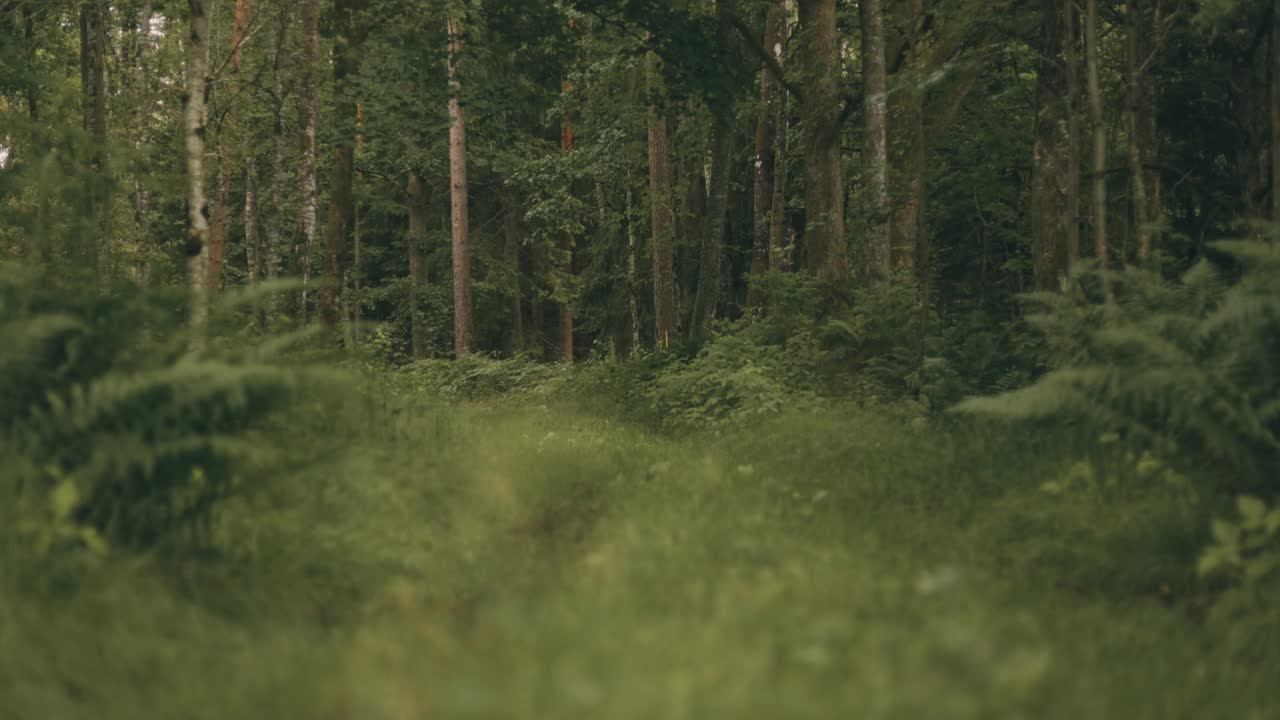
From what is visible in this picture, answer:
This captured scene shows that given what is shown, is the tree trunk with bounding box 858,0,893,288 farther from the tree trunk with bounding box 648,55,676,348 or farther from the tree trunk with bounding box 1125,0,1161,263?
the tree trunk with bounding box 648,55,676,348

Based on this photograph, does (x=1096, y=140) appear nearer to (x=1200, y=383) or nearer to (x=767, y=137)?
(x=1200, y=383)

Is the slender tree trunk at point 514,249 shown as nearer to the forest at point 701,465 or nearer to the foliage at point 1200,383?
the forest at point 701,465

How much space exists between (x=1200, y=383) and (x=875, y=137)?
7315 millimetres

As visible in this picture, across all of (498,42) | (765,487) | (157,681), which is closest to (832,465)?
(765,487)

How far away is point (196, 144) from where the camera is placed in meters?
8.48

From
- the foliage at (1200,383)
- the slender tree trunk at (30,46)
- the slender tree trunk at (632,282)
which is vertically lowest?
the foliage at (1200,383)

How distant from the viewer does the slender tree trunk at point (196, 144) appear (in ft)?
26.8

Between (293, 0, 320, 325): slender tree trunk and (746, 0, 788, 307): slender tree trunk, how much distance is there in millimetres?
8754

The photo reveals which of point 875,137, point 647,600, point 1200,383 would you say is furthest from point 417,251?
point 647,600

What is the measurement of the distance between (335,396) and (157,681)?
2.89m

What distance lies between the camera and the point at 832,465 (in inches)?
313

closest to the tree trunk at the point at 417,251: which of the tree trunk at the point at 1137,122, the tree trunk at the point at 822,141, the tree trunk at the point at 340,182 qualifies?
the tree trunk at the point at 340,182

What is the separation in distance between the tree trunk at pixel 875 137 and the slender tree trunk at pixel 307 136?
901 cm

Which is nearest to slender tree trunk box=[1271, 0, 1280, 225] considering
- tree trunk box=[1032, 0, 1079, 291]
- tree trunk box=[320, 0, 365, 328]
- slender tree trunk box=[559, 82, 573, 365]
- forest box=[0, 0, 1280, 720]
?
forest box=[0, 0, 1280, 720]
